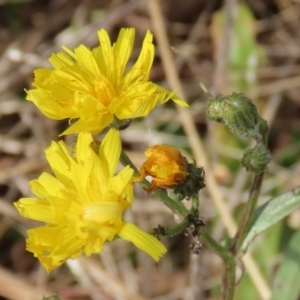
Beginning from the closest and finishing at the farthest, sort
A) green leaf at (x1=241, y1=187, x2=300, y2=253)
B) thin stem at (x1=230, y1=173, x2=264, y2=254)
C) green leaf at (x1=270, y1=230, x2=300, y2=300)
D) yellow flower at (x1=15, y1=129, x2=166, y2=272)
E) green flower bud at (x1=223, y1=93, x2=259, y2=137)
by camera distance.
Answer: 1. yellow flower at (x1=15, y1=129, x2=166, y2=272)
2. green flower bud at (x1=223, y1=93, x2=259, y2=137)
3. thin stem at (x1=230, y1=173, x2=264, y2=254)
4. green leaf at (x1=241, y1=187, x2=300, y2=253)
5. green leaf at (x1=270, y1=230, x2=300, y2=300)

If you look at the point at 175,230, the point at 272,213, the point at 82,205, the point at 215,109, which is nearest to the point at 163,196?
the point at 175,230

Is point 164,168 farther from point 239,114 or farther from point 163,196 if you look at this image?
point 239,114

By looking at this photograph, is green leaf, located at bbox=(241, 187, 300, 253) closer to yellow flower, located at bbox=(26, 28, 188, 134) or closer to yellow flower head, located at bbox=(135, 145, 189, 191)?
yellow flower head, located at bbox=(135, 145, 189, 191)

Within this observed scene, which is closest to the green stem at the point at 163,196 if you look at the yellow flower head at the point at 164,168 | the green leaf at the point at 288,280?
the yellow flower head at the point at 164,168

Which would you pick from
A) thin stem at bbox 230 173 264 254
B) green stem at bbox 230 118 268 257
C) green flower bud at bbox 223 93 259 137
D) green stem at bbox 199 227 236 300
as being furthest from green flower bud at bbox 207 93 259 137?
green stem at bbox 199 227 236 300

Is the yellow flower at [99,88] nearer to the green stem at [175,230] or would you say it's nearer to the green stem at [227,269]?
the green stem at [175,230]

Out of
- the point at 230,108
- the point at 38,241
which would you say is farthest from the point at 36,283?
the point at 230,108
